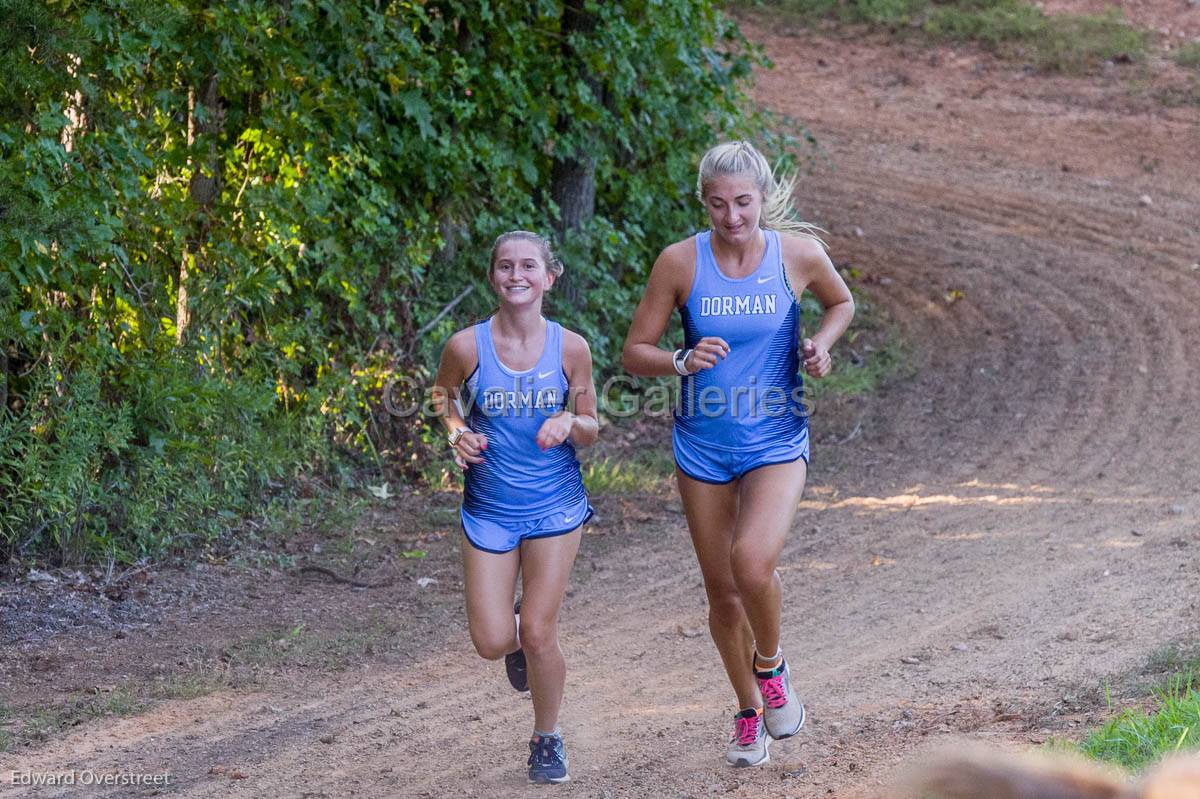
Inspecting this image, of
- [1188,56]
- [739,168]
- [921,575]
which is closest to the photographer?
[739,168]

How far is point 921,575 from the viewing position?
24.9 feet

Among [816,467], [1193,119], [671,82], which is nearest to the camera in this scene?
[816,467]

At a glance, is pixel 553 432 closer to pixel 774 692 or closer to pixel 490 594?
pixel 490 594

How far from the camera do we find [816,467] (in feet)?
32.3

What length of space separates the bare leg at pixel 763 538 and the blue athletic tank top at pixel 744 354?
0.46ft

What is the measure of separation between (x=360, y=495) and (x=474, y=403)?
3.96 metres

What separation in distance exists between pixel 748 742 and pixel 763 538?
2.77 ft

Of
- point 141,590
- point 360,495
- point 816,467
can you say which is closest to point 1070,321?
point 816,467

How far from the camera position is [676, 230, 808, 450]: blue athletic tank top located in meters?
5.05

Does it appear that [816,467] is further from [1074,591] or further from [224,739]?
[224,739]

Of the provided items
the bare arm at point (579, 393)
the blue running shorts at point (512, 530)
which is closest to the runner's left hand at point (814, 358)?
the bare arm at point (579, 393)

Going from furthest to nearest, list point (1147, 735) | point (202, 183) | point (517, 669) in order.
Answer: point (202, 183)
point (517, 669)
point (1147, 735)

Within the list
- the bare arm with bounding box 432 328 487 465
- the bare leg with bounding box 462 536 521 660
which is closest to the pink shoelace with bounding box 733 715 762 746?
the bare leg with bounding box 462 536 521 660

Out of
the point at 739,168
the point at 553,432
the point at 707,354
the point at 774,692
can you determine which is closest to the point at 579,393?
the point at 553,432
